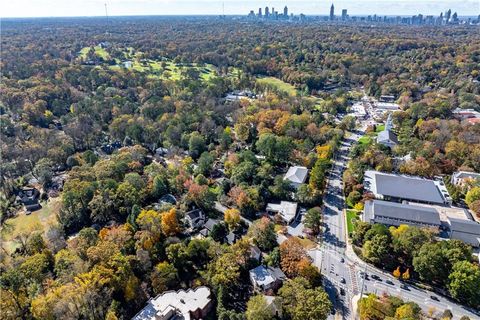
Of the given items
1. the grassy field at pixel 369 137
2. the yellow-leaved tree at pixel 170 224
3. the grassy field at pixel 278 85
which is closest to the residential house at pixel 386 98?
the grassy field at pixel 278 85

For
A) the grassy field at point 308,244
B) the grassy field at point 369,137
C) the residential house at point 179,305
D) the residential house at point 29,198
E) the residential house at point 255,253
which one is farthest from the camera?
the grassy field at point 369,137

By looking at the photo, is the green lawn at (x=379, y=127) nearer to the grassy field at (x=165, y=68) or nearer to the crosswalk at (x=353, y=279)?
the crosswalk at (x=353, y=279)

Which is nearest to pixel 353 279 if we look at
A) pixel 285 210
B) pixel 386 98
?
pixel 285 210

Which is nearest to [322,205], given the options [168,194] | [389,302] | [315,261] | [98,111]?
[315,261]

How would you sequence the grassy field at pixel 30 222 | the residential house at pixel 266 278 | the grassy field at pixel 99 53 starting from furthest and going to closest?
the grassy field at pixel 99 53 < the grassy field at pixel 30 222 < the residential house at pixel 266 278

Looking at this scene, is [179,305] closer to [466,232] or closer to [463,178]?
[466,232]

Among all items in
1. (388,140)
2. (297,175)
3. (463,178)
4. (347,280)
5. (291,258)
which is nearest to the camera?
(291,258)
